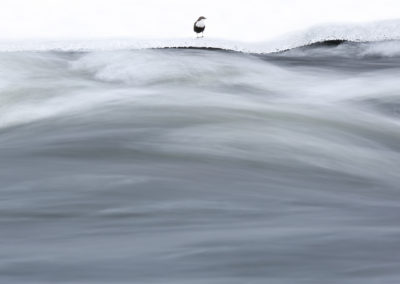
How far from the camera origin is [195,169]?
3.76 metres

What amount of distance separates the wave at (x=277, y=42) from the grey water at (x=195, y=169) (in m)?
0.07

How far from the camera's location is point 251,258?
2680 mm

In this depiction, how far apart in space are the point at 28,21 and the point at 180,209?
378 cm

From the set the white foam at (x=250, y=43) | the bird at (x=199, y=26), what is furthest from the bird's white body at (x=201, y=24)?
the white foam at (x=250, y=43)

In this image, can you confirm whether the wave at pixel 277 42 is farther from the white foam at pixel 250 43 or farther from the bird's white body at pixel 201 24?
the bird's white body at pixel 201 24

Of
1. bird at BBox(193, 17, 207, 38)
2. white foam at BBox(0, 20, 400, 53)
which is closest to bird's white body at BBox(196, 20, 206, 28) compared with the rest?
bird at BBox(193, 17, 207, 38)

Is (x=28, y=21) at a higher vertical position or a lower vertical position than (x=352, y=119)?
higher

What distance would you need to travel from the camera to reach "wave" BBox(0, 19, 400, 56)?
6152mm

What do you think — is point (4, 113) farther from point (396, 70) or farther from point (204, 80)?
point (396, 70)

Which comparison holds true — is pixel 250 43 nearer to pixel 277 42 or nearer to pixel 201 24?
pixel 277 42

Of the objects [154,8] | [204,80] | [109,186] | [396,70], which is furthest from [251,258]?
[154,8]

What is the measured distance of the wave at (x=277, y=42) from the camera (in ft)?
20.2

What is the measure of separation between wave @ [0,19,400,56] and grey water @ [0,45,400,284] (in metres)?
0.07

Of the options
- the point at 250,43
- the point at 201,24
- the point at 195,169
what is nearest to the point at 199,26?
the point at 201,24
